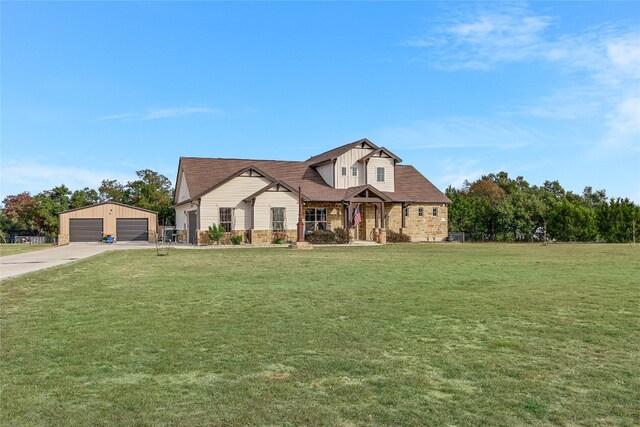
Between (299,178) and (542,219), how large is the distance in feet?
64.1

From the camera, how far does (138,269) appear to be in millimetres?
16469

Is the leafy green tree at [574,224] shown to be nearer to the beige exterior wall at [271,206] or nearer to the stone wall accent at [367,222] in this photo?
the stone wall accent at [367,222]

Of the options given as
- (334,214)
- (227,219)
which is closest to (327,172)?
(334,214)

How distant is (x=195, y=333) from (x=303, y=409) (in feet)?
10.3

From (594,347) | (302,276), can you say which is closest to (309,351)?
(594,347)

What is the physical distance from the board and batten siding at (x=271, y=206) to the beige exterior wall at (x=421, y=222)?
8.48 m

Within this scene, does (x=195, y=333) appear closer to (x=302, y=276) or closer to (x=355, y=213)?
(x=302, y=276)

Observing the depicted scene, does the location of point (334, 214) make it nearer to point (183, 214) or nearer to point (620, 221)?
point (183, 214)

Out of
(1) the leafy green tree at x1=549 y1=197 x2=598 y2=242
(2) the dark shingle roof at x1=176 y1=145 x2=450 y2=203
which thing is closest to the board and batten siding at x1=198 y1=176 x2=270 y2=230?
(2) the dark shingle roof at x1=176 y1=145 x2=450 y2=203

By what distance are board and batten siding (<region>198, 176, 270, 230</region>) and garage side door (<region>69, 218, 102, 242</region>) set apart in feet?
40.1

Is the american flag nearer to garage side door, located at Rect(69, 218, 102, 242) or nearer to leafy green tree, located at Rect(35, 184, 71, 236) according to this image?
garage side door, located at Rect(69, 218, 102, 242)

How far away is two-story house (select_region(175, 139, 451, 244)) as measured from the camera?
34.1m

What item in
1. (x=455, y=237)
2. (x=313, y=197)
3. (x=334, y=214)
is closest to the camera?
(x=313, y=197)

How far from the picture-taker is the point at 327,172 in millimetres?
40031
